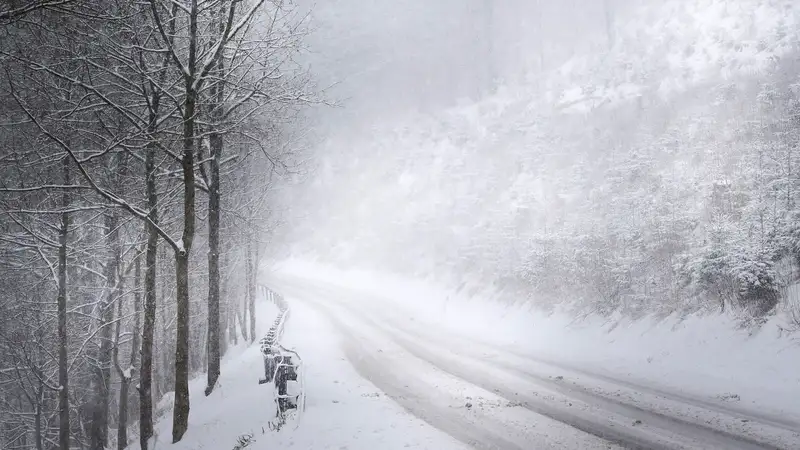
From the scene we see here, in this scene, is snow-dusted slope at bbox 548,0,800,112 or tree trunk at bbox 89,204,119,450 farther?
snow-dusted slope at bbox 548,0,800,112

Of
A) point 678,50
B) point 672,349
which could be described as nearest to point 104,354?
point 672,349

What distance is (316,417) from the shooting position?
9227mm

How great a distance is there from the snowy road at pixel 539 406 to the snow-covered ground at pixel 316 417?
1.66 feet

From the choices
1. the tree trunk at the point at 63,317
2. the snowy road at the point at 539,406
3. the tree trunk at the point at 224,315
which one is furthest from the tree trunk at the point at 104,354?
the snowy road at the point at 539,406

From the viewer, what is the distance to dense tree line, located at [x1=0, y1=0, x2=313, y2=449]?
896cm

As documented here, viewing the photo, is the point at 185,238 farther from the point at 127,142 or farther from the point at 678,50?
the point at 678,50

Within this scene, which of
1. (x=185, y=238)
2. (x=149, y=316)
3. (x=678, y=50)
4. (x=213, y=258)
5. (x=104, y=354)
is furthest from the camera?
(x=678, y=50)

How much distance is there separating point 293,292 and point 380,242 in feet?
38.0

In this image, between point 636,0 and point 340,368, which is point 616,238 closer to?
point 340,368

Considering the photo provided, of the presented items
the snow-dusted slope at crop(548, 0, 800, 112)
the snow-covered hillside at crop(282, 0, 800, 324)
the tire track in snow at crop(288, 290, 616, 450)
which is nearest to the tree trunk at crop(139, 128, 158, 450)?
the tire track in snow at crop(288, 290, 616, 450)

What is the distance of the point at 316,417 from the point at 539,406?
4.45m

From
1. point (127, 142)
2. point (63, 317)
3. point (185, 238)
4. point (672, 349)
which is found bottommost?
point (672, 349)

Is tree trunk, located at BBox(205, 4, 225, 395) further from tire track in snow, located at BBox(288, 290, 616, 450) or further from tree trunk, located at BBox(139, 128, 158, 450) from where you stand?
→ tire track in snow, located at BBox(288, 290, 616, 450)

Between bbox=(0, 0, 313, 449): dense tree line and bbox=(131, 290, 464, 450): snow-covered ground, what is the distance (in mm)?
756
